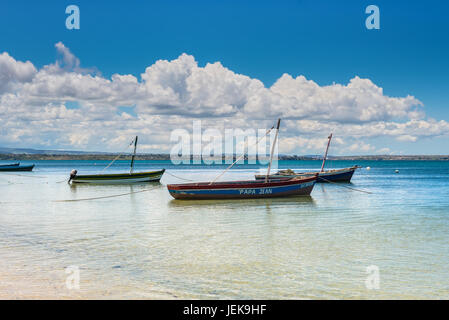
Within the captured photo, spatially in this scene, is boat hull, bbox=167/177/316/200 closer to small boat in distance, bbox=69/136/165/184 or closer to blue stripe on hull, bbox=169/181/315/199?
blue stripe on hull, bbox=169/181/315/199

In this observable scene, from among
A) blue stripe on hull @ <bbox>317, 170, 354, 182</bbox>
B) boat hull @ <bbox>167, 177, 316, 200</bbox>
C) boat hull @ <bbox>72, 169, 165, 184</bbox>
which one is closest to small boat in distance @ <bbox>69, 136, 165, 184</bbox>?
boat hull @ <bbox>72, 169, 165, 184</bbox>

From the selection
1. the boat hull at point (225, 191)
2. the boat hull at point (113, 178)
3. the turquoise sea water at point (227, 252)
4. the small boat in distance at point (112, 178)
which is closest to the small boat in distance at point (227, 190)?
the boat hull at point (225, 191)

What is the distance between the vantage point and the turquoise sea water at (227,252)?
1057 centimetres

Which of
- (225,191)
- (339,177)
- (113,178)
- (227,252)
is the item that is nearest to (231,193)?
(225,191)

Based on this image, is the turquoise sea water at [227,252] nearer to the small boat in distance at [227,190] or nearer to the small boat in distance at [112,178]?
the small boat in distance at [227,190]

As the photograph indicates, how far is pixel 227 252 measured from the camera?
14.8 m

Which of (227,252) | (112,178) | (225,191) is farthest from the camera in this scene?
(112,178)

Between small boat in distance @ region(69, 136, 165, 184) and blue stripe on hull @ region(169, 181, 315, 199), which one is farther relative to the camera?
small boat in distance @ region(69, 136, 165, 184)

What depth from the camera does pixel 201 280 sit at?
11.3 m

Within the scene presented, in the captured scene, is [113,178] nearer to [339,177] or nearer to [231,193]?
[231,193]

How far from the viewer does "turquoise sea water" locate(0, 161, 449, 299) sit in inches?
416

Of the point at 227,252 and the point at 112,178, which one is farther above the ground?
the point at 112,178

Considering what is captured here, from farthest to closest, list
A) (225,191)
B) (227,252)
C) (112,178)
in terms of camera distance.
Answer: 1. (112,178)
2. (225,191)
3. (227,252)

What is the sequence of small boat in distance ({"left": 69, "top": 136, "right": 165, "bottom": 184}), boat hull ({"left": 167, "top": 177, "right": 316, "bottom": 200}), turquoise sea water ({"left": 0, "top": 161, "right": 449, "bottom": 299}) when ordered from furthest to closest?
1. small boat in distance ({"left": 69, "top": 136, "right": 165, "bottom": 184})
2. boat hull ({"left": 167, "top": 177, "right": 316, "bottom": 200})
3. turquoise sea water ({"left": 0, "top": 161, "right": 449, "bottom": 299})
